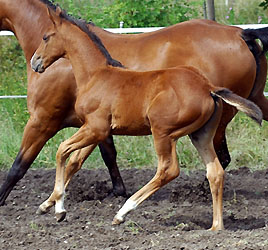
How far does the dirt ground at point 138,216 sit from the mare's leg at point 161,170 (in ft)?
0.57

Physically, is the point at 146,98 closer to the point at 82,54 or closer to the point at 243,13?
the point at 82,54

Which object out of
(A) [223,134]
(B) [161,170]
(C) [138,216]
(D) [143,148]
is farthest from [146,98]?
(D) [143,148]

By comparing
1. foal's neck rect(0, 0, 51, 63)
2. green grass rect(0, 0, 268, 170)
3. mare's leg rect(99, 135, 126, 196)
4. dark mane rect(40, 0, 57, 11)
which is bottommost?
green grass rect(0, 0, 268, 170)

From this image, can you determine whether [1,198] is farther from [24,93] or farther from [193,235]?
[24,93]

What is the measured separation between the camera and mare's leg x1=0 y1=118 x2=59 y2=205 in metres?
6.02

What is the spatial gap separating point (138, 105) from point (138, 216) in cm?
107

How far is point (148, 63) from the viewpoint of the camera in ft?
19.5

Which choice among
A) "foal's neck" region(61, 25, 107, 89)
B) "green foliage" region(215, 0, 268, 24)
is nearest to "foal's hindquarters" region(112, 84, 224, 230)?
"foal's neck" region(61, 25, 107, 89)

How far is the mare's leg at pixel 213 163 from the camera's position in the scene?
16.5ft

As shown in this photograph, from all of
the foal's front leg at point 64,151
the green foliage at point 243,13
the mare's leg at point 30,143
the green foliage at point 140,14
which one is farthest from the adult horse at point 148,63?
the green foliage at point 243,13

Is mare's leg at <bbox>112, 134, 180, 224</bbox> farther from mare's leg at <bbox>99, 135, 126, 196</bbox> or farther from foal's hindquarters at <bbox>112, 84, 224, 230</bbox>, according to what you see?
mare's leg at <bbox>99, 135, 126, 196</bbox>

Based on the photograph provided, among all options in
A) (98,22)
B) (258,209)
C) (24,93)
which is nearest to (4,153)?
(24,93)

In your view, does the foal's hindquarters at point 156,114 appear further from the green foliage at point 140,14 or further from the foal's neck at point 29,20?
the green foliage at point 140,14

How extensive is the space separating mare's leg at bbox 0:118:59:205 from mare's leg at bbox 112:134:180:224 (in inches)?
53.9
